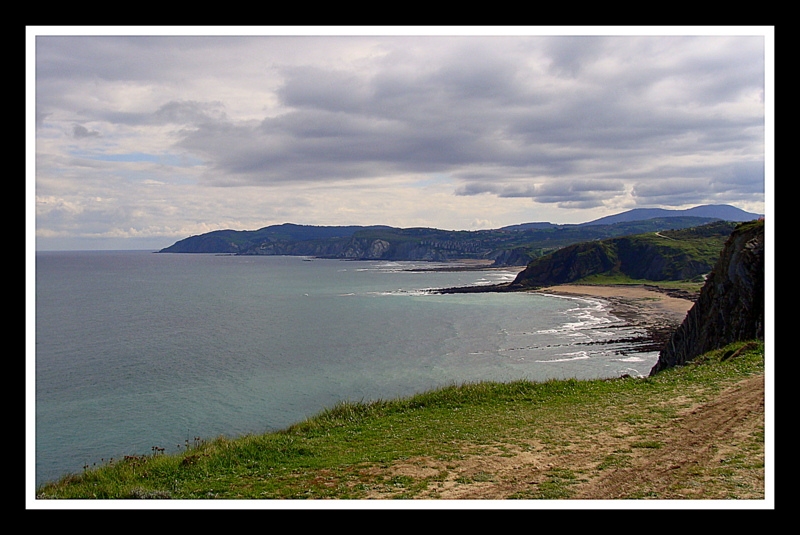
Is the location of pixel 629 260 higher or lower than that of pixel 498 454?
higher

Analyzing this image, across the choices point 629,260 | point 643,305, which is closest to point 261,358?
point 643,305

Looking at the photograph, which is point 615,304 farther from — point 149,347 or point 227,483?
point 227,483

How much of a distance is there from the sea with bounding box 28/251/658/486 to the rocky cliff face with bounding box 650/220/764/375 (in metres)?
10.8

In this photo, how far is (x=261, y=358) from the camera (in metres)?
48.0

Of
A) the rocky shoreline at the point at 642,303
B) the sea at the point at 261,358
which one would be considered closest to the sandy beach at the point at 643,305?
the rocky shoreline at the point at 642,303

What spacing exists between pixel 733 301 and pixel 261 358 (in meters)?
38.0

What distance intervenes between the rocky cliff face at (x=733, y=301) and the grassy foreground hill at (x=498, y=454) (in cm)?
672

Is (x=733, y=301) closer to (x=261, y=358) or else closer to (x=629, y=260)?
(x=261, y=358)

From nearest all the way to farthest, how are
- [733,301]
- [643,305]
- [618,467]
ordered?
[618,467] → [733,301] → [643,305]

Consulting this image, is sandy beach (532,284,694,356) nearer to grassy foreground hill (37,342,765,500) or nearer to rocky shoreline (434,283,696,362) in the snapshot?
rocky shoreline (434,283,696,362)

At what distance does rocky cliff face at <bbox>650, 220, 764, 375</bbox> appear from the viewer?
2109 cm

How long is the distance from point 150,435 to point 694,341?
29.4 metres

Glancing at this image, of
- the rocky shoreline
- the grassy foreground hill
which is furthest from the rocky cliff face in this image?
the rocky shoreline

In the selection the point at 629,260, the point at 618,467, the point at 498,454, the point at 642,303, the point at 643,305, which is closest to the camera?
the point at 618,467
